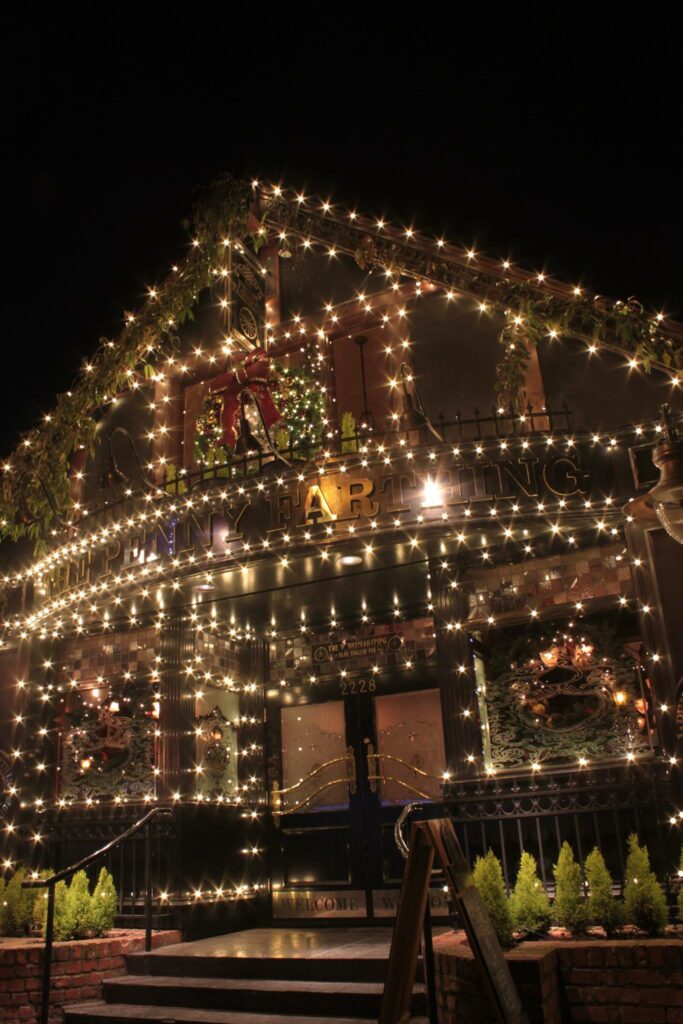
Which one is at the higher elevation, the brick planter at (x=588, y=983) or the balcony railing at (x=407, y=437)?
the balcony railing at (x=407, y=437)

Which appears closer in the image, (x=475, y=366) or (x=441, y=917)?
(x=441, y=917)

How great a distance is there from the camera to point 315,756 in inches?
426

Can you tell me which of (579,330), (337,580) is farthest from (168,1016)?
(579,330)

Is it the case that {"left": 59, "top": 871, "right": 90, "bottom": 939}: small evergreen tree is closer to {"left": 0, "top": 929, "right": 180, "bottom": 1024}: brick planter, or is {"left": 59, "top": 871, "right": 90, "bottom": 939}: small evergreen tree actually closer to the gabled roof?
{"left": 0, "top": 929, "right": 180, "bottom": 1024}: brick planter

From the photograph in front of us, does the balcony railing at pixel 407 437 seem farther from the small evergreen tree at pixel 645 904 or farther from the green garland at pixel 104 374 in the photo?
the small evergreen tree at pixel 645 904

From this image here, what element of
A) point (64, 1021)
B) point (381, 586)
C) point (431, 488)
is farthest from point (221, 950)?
point (431, 488)

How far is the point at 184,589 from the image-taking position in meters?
9.82

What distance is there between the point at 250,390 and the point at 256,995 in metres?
6.09

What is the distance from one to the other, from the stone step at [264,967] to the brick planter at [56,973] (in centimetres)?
26

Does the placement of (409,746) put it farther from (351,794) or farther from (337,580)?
(337,580)

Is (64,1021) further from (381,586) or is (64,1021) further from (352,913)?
(381,586)

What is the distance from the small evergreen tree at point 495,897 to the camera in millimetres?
5840

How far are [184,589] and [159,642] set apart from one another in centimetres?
135

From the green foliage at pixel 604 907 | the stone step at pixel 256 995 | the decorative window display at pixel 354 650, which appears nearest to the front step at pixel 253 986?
the stone step at pixel 256 995
